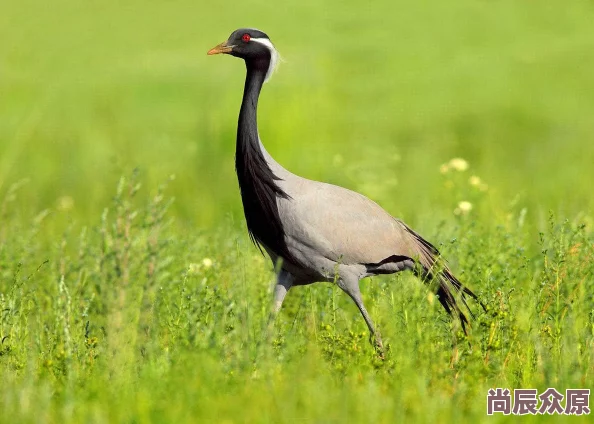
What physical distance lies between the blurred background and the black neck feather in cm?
341

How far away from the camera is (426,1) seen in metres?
20.3

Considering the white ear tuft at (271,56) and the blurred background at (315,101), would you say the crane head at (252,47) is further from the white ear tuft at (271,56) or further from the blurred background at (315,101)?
the blurred background at (315,101)

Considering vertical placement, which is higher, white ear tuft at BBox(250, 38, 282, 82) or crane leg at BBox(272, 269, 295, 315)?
white ear tuft at BBox(250, 38, 282, 82)

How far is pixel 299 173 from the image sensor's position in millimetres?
13312

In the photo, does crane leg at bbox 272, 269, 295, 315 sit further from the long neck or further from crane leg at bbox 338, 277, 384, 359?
the long neck

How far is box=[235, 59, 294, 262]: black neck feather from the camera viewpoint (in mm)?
6367

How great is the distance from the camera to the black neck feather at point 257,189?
637cm

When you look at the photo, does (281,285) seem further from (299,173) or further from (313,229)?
(299,173)

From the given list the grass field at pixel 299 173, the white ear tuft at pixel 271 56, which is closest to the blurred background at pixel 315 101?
the grass field at pixel 299 173

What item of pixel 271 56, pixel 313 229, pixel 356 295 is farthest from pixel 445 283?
pixel 271 56

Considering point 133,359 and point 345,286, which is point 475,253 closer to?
point 345,286

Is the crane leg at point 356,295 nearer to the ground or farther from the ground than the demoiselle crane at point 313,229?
nearer to the ground

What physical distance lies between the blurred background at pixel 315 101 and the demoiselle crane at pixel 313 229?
119 inches

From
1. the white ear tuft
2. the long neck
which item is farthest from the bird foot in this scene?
the white ear tuft
